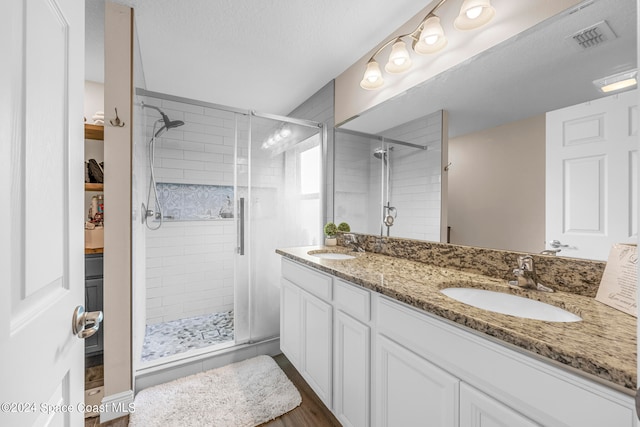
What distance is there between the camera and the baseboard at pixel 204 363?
188 centimetres

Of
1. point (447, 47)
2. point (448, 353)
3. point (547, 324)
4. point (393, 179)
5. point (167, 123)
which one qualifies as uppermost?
point (447, 47)

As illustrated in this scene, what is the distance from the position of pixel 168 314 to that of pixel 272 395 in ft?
5.57

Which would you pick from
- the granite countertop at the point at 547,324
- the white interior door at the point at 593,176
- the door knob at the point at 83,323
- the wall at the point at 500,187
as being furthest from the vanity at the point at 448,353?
the door knob at the point at 83,323

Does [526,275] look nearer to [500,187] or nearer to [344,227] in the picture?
[500,187]

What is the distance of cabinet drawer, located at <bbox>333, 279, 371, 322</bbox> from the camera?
1220 mm

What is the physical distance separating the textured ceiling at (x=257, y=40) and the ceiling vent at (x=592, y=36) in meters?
0.89

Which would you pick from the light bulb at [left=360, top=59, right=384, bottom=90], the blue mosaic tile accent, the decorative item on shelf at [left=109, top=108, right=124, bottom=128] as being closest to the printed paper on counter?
the light bulb at [left=360, top=59, right=384, bottom=90]

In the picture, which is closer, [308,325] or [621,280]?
[621,280]

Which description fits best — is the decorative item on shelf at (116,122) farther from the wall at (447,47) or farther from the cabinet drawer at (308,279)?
the wall at (447,47)

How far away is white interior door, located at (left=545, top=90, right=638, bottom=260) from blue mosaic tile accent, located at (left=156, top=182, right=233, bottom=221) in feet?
8.98

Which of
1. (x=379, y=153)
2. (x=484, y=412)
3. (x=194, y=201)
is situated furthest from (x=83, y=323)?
(x=194, y=201)

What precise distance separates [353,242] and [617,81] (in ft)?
5.46

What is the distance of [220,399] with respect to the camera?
5.74ft

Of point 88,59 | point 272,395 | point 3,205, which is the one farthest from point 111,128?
point 272,395
